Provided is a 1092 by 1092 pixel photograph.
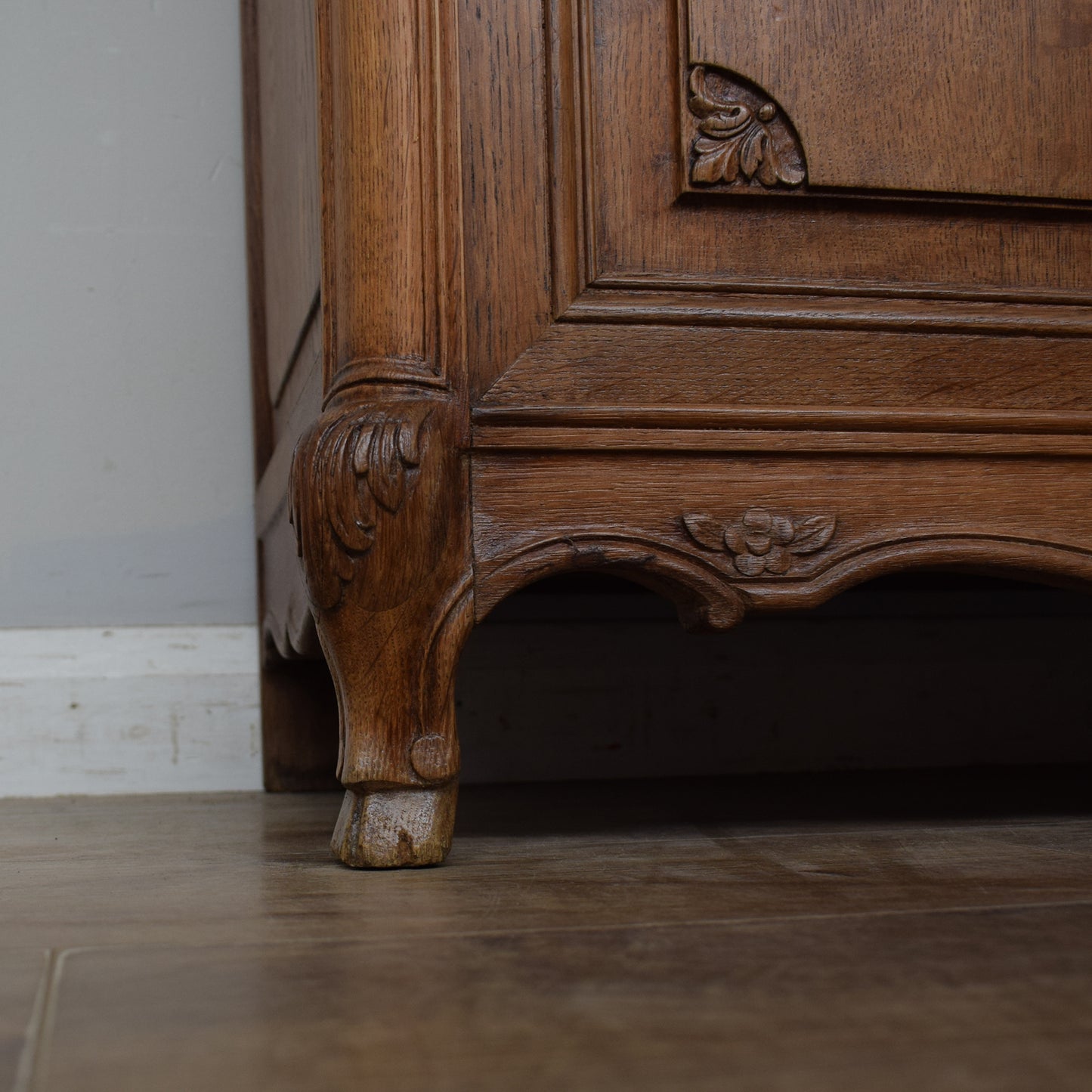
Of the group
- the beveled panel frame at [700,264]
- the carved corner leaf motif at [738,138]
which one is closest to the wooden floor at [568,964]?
the beveled panel frame at [700,264]

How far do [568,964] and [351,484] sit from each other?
0.87 ft

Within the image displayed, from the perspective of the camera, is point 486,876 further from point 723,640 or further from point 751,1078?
point 723,640

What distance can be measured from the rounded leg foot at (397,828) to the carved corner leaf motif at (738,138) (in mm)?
329

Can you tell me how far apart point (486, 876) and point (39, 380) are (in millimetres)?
736

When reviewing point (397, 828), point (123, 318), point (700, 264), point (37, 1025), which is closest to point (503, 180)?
point (700, 264)

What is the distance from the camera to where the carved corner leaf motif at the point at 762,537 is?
1.94 ft

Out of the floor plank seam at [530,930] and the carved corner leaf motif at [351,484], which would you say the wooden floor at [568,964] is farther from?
the carved corner leaf motif at [351,484]

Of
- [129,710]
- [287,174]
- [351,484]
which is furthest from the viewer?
[129,710]

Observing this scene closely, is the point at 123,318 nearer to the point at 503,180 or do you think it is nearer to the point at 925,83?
the point at 503,180

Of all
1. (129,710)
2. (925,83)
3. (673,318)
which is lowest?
(129,710)

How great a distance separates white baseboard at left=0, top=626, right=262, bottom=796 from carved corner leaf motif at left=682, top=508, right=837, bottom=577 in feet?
1.90

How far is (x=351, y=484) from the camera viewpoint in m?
0.55

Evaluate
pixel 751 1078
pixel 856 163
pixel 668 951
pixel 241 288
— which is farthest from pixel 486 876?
pixel 241 288

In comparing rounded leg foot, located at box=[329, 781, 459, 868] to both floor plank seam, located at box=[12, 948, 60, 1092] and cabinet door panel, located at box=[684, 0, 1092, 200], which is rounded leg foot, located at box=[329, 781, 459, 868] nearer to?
floor plank seam, located at box=[12, 948, 60, 1092]
